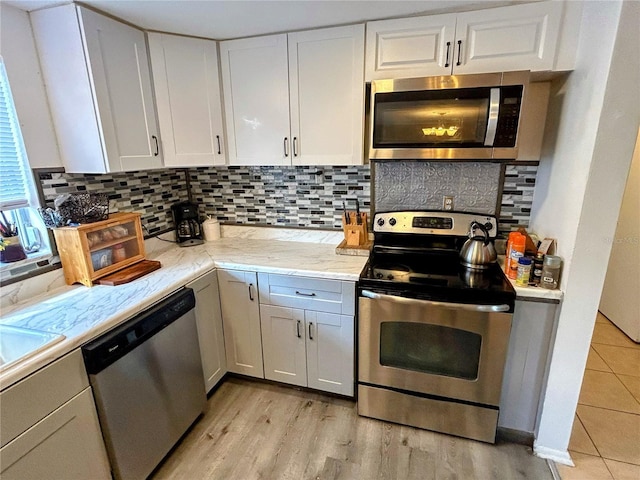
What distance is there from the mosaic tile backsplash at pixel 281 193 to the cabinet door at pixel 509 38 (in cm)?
86

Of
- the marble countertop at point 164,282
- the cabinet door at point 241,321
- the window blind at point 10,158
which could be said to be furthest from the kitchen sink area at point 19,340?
the cabinet door at point 241,321

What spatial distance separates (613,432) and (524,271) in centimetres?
113

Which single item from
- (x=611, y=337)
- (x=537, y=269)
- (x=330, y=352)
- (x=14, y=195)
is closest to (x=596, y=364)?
(x=611, y=337)

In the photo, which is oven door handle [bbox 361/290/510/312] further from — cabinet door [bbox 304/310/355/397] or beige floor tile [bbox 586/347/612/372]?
beige floor tile [bbox 586/347/612/372]

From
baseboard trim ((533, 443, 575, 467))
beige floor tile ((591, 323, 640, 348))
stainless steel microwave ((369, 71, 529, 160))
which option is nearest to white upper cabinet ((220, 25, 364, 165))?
stainless steel microwave ((369, 71, 529, 160))

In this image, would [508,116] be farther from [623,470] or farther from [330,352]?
[623,470]

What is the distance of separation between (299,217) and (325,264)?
0.60 meters

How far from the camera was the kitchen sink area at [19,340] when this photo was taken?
4.14 feet

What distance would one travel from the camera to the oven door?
164cm

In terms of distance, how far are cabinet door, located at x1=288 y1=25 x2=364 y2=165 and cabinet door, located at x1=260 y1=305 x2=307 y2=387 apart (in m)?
0.92

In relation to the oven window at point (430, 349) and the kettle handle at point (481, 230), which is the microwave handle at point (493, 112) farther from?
the oven window at point (430, 349)

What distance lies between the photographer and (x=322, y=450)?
70.1 inches

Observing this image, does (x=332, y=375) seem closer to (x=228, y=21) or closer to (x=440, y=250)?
(x=440, y=250)

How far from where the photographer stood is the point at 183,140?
6.77 ft
